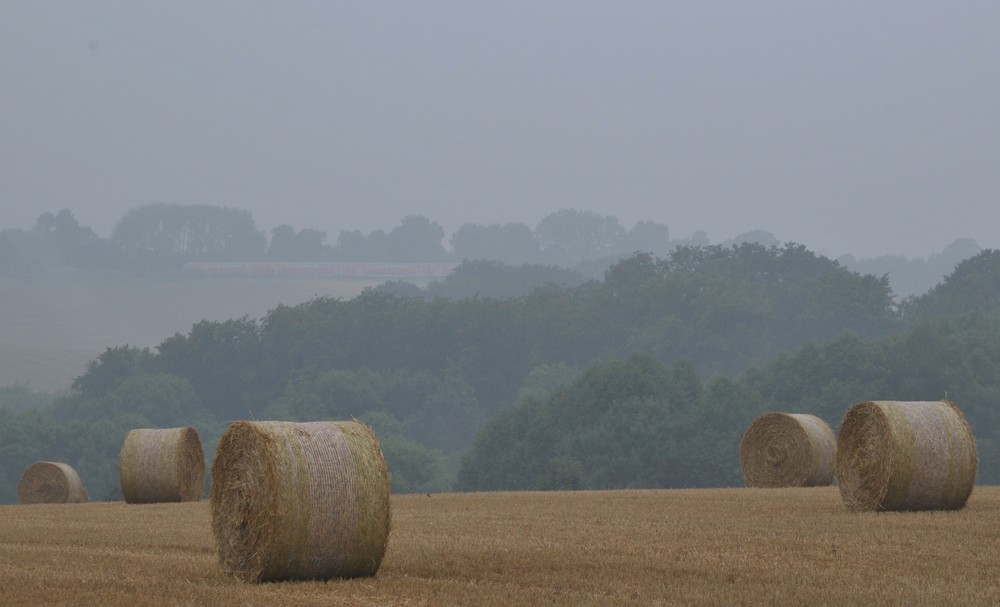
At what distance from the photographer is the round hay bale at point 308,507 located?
43.8 ft

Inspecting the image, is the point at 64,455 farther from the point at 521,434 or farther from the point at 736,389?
the point at 736,389

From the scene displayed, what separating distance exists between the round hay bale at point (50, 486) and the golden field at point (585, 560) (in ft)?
46.7

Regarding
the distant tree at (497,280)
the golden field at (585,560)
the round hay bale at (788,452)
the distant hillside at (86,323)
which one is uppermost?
the golden field at (585,560)

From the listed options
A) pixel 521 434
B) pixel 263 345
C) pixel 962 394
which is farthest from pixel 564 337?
pixel 962 394

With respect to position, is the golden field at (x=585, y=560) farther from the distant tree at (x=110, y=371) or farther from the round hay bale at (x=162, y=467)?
the distant tree at (x=110, y=371)

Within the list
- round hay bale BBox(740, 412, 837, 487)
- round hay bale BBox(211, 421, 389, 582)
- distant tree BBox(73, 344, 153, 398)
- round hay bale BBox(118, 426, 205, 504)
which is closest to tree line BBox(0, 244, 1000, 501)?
distant tree BBox(73, 344, 153, 398)

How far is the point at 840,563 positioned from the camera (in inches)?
552

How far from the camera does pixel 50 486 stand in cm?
3662

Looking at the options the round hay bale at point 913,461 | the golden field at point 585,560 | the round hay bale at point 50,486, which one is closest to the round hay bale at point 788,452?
the golden field at point 585,560

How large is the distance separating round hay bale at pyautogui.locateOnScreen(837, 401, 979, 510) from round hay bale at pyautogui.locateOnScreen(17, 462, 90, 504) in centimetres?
2358

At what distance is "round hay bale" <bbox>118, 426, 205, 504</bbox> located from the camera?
28.6 meters

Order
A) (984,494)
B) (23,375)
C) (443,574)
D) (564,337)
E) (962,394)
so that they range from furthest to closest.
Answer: (23,375)
(564,337)
(962,394)
(984,494)
(443,574)

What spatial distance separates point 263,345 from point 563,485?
249ft

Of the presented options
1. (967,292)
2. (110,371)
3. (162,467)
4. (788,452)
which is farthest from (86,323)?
(788,452)
